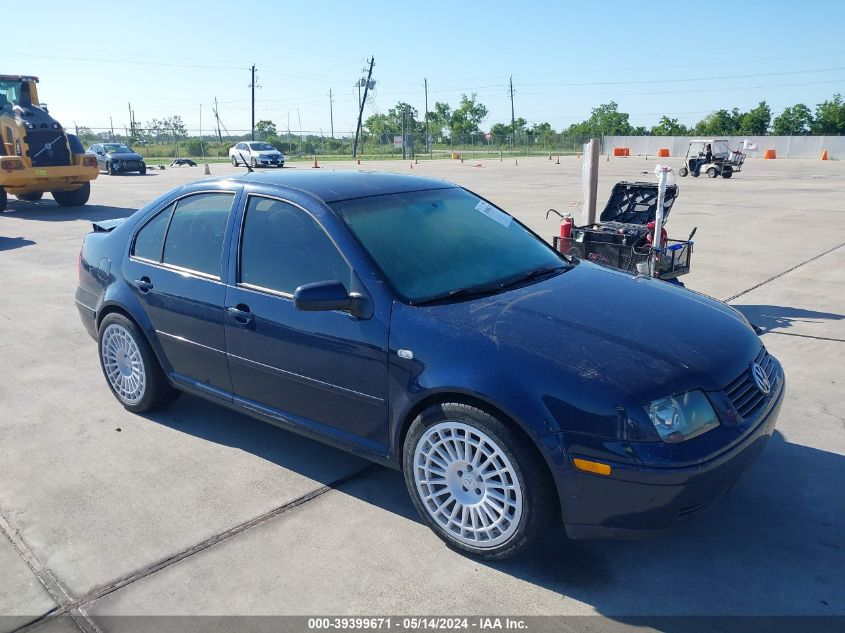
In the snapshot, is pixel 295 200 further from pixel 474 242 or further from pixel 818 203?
pixel 818 203

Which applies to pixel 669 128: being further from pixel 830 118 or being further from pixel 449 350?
pixel 449 350

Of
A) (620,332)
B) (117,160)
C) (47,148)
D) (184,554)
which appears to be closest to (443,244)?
(620,332)

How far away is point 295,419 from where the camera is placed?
12.2 feet

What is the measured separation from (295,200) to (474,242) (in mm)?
997

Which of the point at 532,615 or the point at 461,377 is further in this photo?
the point at 461,377

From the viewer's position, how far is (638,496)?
2666 mm

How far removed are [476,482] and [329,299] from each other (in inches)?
41.0

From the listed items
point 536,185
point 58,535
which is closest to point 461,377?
point 58,535

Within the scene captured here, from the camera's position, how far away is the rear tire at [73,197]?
1697 centimetres

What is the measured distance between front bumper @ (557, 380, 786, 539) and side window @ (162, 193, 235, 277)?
92.1 inches

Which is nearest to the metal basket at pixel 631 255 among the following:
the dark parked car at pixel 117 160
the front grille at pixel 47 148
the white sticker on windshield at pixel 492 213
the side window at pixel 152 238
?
the white sticker on windshield at pixel 492 213

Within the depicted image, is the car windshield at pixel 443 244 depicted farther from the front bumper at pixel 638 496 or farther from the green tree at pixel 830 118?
the green tree at pixel 830 118

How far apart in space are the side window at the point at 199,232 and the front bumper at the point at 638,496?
2.34 meters

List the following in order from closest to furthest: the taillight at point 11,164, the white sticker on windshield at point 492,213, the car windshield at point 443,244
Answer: the car windshield at point 443,244 → the white sticker on windshield at point 492,213 → the taillight at point 11,164
